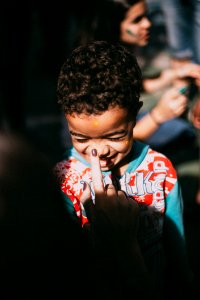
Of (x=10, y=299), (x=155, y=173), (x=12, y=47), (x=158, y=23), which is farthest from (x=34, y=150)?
(x=158, y=23)

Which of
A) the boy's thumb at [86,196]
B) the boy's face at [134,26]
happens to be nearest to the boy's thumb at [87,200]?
the boy's thumb at [86,196]

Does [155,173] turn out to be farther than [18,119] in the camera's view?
No

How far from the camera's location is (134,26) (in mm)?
2184

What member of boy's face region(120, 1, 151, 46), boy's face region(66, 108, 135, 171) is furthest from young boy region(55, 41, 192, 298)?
boy's face region(120, 1, 151, 46)

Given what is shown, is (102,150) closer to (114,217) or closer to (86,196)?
(86,196)

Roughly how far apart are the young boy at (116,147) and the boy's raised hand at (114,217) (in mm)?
175

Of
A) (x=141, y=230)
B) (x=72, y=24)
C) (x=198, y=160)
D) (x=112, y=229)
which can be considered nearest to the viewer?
(x=112, y=229)

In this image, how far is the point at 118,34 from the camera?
7.25ft

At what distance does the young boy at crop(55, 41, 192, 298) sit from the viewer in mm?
1276

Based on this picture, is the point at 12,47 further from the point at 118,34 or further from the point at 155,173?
the point at 155,173

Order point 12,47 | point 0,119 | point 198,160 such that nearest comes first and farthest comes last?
point 198,160
point 12,47
point 0,119

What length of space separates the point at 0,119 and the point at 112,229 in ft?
11.1

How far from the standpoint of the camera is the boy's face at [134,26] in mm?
2186

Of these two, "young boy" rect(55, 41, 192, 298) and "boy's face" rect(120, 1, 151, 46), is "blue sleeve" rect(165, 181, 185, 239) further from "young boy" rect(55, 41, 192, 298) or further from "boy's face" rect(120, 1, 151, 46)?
"boy's face" rect(120, 1, 151, 46)
